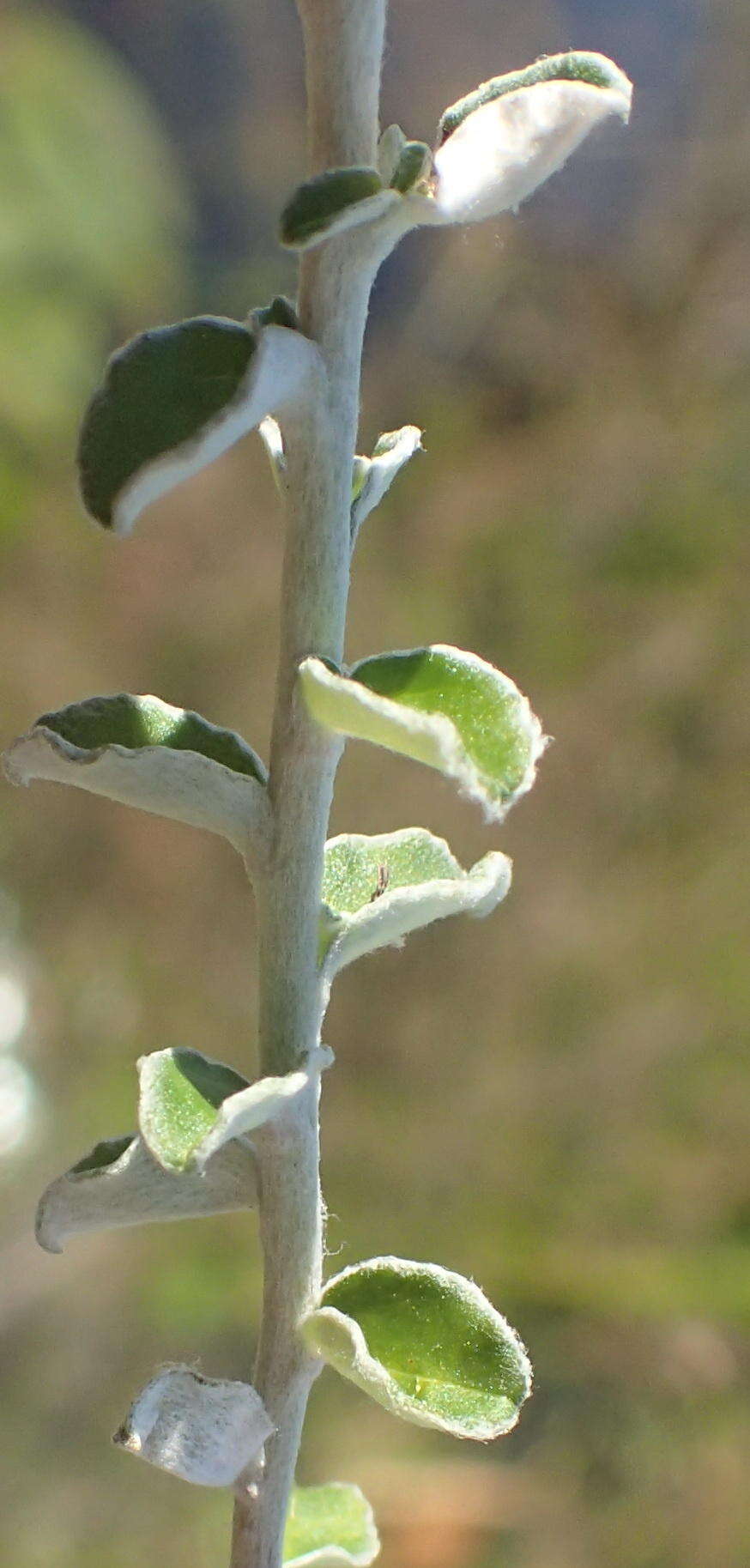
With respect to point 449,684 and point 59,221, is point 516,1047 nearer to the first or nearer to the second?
point 59,221

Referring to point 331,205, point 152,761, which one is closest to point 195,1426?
point 152,761

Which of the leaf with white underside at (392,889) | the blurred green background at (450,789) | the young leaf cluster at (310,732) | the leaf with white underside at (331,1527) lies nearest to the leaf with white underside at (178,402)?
the young leaf cluster at (310,732)

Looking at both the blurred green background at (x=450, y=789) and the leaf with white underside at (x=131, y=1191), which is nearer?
the leaf with white underside at (x=131, y=1191)

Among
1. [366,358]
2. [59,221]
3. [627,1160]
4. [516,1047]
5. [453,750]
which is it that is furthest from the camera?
[366,358]

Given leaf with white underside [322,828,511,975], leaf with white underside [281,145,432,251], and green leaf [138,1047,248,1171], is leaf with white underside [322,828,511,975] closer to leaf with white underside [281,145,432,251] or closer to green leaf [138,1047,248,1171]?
green leaf [138,1047,248,1171]

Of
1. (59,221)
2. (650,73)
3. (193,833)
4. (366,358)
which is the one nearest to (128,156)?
(59,221)

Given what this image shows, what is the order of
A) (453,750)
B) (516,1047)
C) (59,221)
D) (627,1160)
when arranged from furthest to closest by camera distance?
(59,221) → (516,1047) → (627,1160) → (453,750)

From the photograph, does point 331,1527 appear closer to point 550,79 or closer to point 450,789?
point 550,79

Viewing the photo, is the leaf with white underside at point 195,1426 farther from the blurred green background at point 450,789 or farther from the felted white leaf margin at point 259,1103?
the blurred green background at point 450,789
